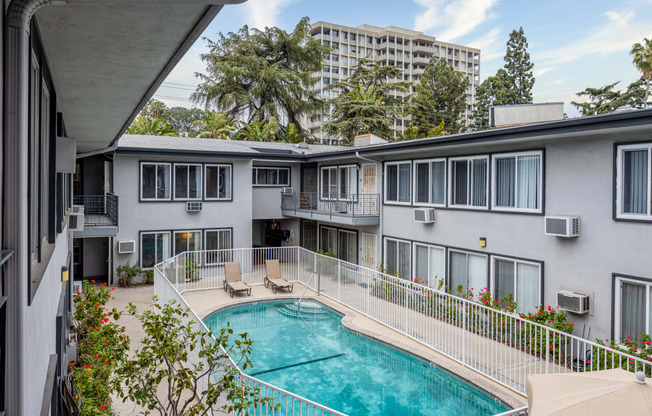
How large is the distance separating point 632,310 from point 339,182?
1304 centimetres

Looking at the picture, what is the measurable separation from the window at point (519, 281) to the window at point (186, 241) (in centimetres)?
1193

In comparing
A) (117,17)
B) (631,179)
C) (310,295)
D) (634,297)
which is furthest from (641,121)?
(310,295)

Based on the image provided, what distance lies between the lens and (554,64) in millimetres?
49312

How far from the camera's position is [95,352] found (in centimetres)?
765

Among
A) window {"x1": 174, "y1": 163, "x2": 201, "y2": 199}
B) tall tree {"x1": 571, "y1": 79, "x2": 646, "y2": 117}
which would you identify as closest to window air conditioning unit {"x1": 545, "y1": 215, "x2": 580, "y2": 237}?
window {"x1": 174, "y1": 163, "x2": 201, "y2": 199}

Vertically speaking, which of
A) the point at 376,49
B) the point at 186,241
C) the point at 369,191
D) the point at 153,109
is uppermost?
the point at 376,49

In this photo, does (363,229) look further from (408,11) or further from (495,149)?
(408,11)

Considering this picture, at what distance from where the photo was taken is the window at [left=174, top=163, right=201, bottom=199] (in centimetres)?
1845

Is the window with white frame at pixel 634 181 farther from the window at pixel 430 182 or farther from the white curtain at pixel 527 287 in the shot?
the window at pixel 430 182

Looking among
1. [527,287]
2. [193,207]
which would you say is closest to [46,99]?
[527,287]

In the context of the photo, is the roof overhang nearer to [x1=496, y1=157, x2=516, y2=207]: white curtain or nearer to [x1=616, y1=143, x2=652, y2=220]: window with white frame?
[x1=616, y1=143, x2=652, y2=220]: window with white frame

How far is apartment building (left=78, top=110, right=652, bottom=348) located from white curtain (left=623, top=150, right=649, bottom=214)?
21mm

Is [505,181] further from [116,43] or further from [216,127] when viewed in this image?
[216,127]

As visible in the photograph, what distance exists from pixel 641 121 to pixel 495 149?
438 centimetres
